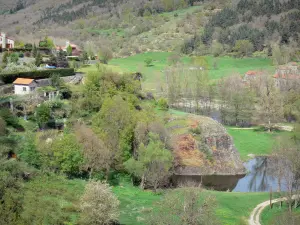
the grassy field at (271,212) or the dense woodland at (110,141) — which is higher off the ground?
the dense woodland at (110,141)

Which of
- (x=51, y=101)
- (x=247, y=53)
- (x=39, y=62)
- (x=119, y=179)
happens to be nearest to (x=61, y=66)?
(x=39, y=62)

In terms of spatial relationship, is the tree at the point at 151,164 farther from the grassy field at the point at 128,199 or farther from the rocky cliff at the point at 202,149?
the rocky cliff at the point at 202,149

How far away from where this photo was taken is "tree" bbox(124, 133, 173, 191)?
45.3 metres

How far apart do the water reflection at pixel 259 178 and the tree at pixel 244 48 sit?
91288mm

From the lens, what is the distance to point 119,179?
4772 centimetres

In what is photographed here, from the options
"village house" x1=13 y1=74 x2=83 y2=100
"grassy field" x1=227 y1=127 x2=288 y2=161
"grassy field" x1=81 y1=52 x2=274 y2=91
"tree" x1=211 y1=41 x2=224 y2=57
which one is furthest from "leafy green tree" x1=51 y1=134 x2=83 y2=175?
"tree" x1=211 y1=41 x2=224 y2=57

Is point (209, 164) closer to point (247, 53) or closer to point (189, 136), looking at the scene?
point (189, 136)

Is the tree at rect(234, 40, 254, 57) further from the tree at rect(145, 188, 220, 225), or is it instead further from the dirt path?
the tree at rect(145, 188, 220, 225)

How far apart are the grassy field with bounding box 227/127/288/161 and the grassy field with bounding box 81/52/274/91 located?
32.8 meters

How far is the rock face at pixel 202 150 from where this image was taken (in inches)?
2195

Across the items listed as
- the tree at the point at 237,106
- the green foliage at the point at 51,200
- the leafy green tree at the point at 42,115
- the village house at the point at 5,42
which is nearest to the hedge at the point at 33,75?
the leafy green tree at the point at 42,115

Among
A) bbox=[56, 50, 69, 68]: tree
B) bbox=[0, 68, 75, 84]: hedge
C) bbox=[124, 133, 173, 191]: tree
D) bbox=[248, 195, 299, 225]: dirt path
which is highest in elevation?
bbox=[56, 50, 69, 68]: tree

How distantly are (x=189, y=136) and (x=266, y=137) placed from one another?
17.9 metres

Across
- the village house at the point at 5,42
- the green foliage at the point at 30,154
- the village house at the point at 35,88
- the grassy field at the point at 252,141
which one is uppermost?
the village house at the point at 5,42
